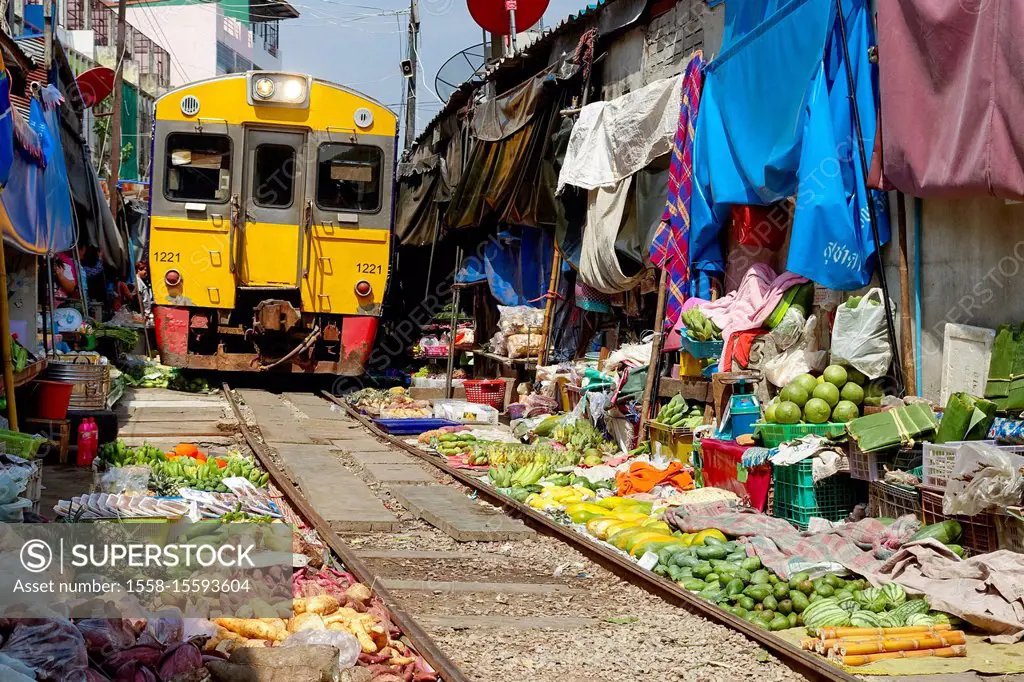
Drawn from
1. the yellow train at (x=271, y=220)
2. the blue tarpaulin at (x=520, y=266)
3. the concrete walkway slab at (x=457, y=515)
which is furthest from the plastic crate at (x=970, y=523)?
the yellow train at (x=271, y=220)

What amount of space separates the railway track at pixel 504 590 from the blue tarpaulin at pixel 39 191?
2635mm

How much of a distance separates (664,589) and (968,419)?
1.93 metres

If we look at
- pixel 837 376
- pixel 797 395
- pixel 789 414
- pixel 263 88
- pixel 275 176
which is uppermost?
pixel 263 88

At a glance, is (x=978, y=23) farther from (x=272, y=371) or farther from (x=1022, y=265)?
(x=272, y=371)

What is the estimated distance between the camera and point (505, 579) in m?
5.90

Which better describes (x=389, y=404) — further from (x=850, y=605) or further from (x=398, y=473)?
(x=850, y=605)

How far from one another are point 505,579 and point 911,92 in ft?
12.1

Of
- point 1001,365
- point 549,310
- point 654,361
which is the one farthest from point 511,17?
point 1001,365

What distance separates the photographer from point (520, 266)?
1496 cm

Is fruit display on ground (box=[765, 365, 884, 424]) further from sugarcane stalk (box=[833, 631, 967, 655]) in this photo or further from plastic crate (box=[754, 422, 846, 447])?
sugarcane stalk (box=[833, 631, 967, 655])

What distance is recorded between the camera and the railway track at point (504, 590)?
171 inches

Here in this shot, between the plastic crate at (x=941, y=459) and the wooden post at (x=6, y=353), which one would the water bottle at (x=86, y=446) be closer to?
the wooden post at (x=6, y=353)

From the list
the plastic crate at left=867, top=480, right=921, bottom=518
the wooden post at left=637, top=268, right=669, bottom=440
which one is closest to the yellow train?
the wooden post at left=637, top=268, right=669, bottom=440

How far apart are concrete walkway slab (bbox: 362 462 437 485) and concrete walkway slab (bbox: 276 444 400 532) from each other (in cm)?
22
